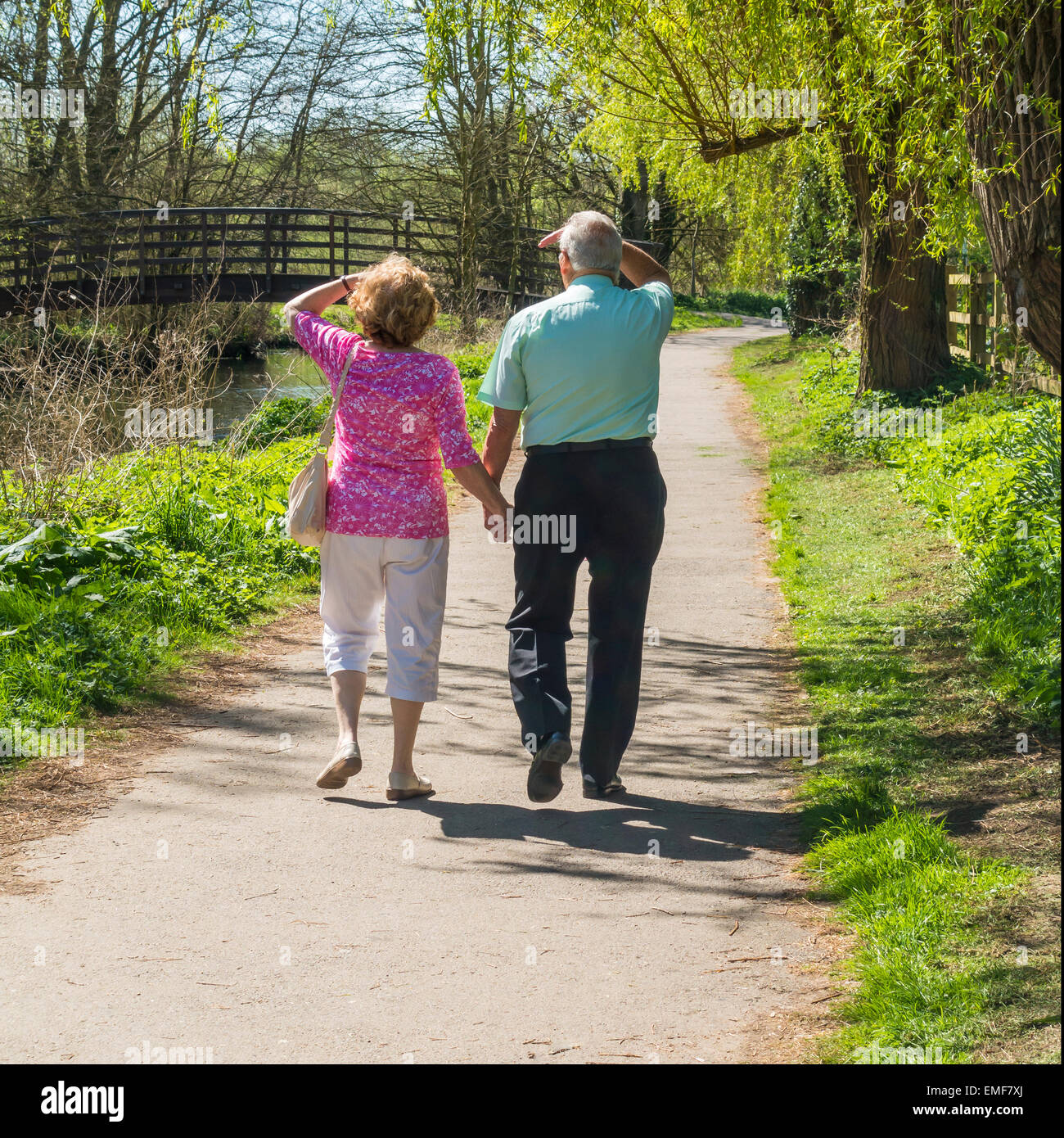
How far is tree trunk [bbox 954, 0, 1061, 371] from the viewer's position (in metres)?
4.63

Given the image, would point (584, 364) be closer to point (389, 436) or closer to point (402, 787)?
point (389, 436)

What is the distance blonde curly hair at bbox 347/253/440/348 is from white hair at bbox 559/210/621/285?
559mm

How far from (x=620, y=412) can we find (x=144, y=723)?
9.02ft

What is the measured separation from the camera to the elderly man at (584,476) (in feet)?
14.3

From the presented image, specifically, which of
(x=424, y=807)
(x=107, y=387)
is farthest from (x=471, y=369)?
(x=424, y=807)

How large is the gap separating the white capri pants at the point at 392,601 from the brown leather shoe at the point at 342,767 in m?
0.26

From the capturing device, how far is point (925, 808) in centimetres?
436

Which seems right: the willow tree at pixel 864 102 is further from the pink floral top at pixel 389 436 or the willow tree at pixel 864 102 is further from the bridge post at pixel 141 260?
the bridge post at pixel 141 260

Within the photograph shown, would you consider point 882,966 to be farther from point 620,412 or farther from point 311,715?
point 311,715

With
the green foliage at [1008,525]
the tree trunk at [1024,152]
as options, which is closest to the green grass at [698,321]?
the green foliage at [1008,525]

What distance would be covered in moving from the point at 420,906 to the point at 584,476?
62.7 inches

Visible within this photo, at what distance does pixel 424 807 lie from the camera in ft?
15.2

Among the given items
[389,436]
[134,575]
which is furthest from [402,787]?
[134,575]

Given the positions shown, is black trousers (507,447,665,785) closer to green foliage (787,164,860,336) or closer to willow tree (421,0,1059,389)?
willow tree (421,0,1059,389)
